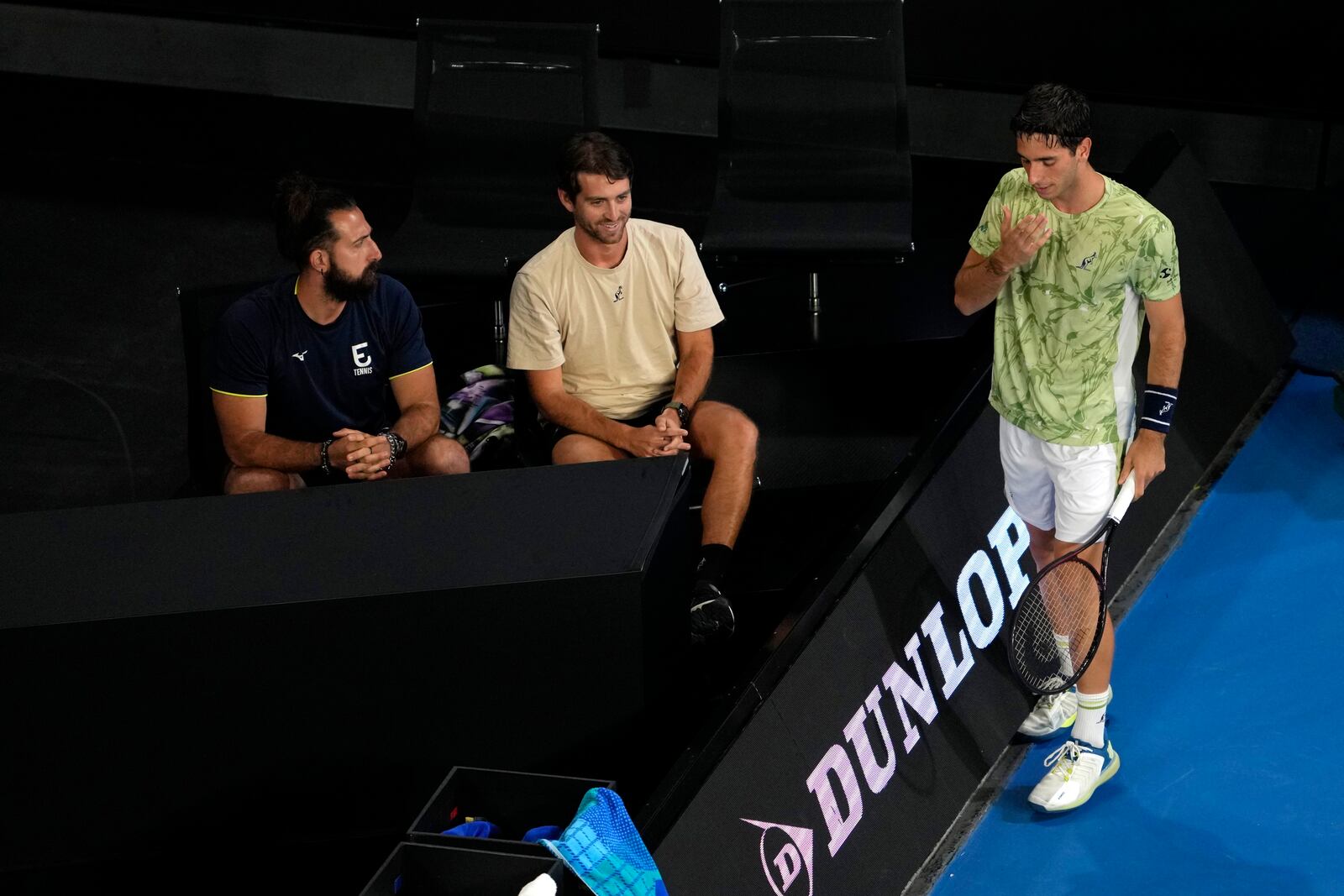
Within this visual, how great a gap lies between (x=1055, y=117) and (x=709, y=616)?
4.29 ft

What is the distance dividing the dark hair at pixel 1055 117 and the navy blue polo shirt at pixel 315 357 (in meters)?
1.59

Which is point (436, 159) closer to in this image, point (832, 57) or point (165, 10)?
point (832, 57)

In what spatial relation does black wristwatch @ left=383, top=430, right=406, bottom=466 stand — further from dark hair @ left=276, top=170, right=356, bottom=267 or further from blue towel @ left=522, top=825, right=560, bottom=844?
blue towel @ left=522, top=825, right=560, bottom=844

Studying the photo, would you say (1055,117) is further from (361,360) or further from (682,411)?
(361,360)

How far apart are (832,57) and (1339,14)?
2.17 m

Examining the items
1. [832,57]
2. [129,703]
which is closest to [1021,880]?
[129,703]

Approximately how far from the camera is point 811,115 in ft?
16.9

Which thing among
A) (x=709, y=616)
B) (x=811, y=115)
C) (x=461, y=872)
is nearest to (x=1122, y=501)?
(x=709, y=616)

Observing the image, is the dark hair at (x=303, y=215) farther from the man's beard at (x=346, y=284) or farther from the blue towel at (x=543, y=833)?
the blue towel at (x=543, y=833)

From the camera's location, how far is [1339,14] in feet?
19.3

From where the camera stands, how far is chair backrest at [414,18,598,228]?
503 centimetres

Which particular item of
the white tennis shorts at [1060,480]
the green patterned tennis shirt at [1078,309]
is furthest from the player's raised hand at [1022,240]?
the white tennis shorts at [1060,480]

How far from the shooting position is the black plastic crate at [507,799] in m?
2.55

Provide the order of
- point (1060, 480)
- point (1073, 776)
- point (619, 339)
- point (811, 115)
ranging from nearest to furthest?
1. point (1060, 480)
2. point (1073, 776)
3. point (619, 339)
4. point (811, 115)
